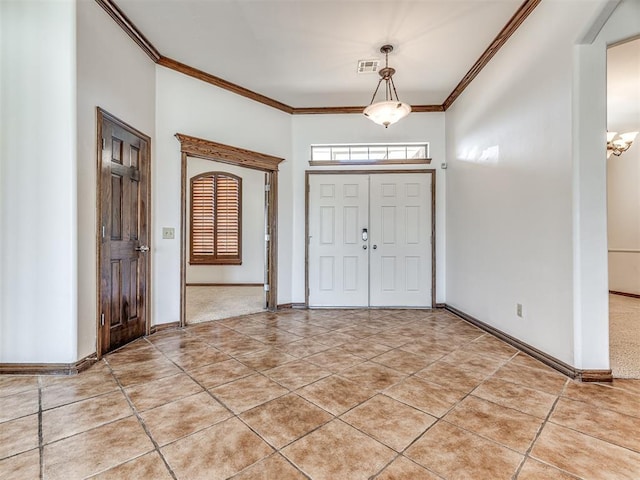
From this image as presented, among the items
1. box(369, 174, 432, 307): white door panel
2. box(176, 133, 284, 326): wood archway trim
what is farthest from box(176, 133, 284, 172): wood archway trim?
box(369, 174, 432, 307): white door panel

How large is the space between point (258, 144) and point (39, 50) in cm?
240

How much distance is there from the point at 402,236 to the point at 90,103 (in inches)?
153

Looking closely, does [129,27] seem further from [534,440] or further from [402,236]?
[534,440]

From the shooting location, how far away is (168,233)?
3.60m

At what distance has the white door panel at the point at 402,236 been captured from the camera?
4664 mm

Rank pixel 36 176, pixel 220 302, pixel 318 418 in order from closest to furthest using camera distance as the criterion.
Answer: pixel 318 418 → pixel 36 176 → pixel 220 302

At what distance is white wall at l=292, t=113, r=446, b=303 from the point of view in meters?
4.66

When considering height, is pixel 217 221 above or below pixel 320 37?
below

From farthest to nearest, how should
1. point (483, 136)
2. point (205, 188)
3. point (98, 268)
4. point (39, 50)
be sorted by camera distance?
1. point (205, 188)
2. point (483, 136)
3. point (98, 268)
4. point (39, 50)

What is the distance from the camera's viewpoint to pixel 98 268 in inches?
103

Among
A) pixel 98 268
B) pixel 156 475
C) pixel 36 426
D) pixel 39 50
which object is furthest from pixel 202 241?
pixel 156 475

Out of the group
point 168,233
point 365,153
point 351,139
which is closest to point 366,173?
point 365,153

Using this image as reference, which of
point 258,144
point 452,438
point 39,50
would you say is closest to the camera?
point 452,438

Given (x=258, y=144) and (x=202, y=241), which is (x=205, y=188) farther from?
(x=258, y=144)
